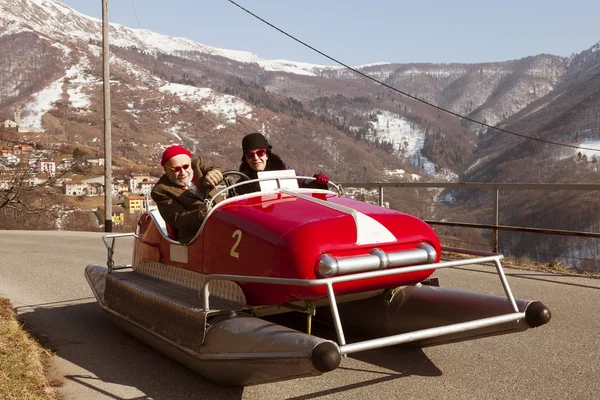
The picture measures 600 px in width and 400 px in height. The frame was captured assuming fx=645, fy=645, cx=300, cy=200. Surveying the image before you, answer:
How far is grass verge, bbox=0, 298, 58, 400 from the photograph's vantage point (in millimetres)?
4598

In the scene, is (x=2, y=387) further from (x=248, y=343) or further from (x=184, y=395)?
(x=248, y=343)

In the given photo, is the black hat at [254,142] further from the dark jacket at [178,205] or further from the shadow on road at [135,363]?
the shadow on road at [135,363]

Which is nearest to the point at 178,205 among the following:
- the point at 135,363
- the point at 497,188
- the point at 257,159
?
the point at 257,159

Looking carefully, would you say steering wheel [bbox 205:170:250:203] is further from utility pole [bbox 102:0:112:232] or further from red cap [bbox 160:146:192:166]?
utility pole [bbox 102:0:112:232]

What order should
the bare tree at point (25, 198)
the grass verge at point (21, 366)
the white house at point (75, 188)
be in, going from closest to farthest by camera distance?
→ the grass verge at point (21, 366) < the bare tree at point (25, 198) < the white house at point (75, 188)

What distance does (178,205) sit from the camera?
19.5ft

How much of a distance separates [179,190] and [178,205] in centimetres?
16

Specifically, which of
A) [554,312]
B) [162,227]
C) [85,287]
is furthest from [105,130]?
[554,312]

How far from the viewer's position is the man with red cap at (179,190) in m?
5.77

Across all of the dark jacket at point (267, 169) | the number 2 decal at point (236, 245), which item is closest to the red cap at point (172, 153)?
the dark jacket at point (267, 169)

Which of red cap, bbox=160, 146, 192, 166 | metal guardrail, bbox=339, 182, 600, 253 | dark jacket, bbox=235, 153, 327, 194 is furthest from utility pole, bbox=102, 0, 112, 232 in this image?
red cap, bbox=160, 146, 192, 166

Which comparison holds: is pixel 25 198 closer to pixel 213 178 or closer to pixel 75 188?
pixel 75 188

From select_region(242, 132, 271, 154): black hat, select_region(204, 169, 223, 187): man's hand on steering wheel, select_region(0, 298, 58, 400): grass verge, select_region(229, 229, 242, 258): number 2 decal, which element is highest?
select_region(242, 132, 271, 154): black hat

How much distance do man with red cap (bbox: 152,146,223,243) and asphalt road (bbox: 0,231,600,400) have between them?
119 cm
